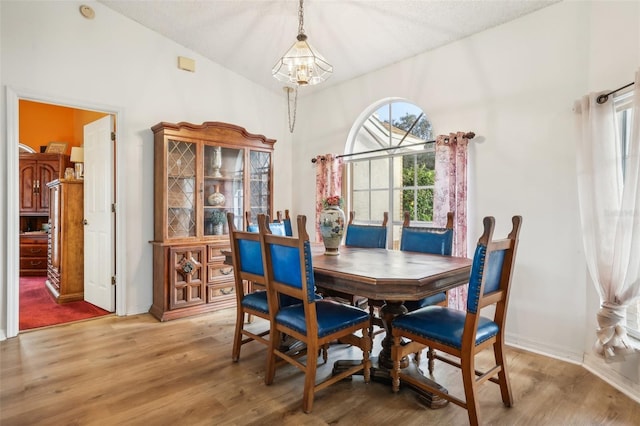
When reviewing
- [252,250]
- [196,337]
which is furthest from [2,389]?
[252,250]

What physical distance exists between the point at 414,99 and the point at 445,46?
0.54 m

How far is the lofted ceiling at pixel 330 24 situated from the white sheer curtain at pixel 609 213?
1.09m

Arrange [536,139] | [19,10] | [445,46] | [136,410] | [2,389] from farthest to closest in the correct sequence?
[445,46]
[19,10]
[536,139]
[2,389]
[136,410]

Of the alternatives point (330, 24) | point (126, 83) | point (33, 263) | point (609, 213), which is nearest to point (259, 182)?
point (126, 83)

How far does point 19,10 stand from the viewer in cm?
294

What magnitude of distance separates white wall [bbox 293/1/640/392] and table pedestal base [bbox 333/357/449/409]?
1.22 meters

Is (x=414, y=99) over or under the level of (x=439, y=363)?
over

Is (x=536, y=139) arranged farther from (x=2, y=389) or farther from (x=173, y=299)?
(x=2, y=389)

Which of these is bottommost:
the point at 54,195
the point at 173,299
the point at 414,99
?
the point at 173,299

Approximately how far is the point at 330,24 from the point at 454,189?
191cm

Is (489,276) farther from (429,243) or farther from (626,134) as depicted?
(626,134)

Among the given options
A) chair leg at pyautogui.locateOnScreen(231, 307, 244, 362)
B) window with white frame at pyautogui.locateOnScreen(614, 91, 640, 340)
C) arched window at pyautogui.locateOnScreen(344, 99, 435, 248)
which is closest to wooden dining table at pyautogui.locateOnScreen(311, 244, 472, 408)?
chair leg at pyautogui.locateOnScreen(231, 307, 244, 362)

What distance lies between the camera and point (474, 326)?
1652 mm

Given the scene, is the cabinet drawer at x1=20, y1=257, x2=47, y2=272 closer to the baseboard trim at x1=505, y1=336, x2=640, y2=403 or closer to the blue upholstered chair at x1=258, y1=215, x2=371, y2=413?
the blue upholstered chair at x1=258, y1=215, x2=371, y2=413
